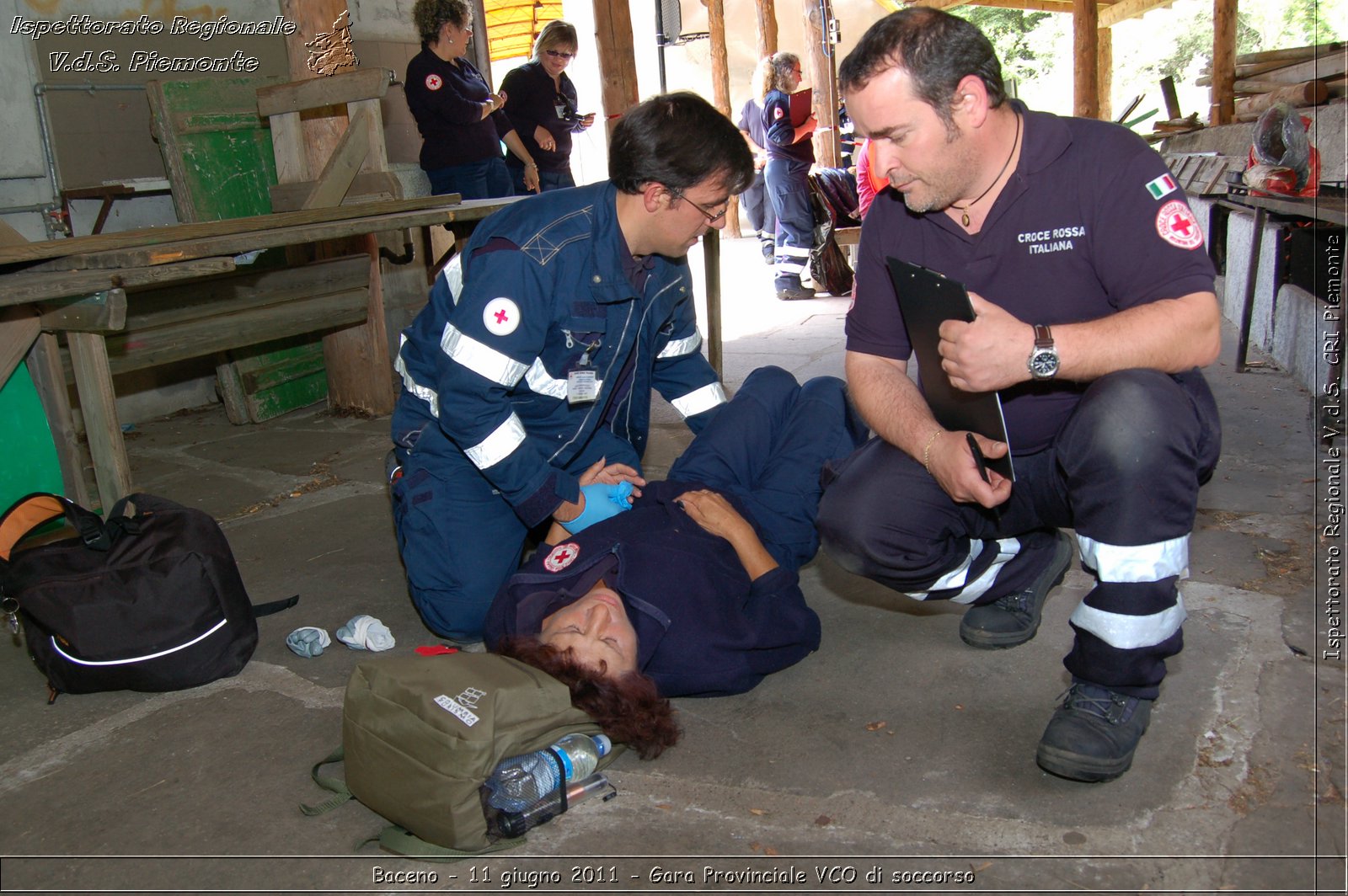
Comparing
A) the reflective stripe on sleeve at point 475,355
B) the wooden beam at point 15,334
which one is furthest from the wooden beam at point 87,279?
the reflective stripe on sleeve at point 475,355

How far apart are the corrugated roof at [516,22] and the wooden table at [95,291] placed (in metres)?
10.6

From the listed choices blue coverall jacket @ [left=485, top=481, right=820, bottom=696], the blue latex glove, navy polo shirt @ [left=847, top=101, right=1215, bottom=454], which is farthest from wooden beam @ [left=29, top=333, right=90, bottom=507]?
navy polo shirt @ [left=847, top=101, right=1215, bottom=454]

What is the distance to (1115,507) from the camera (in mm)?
1809

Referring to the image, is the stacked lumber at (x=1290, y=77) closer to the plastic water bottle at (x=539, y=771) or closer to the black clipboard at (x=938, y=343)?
the black clipboard at (x=938, y=343)

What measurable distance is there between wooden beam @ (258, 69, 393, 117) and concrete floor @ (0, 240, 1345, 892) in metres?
2.62

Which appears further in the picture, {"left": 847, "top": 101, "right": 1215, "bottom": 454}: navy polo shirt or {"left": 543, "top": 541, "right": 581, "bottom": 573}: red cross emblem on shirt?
{"left": 543, "top": 541, "right": 581, "bottom": 573}: red cross emblem on shirt

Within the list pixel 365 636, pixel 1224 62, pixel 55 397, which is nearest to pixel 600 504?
pixel 365 636

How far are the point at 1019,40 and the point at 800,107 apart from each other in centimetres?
1834

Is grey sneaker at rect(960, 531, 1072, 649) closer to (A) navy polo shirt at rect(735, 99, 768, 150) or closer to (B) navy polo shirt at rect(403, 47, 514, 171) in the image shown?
(B) navy polo shirt at rect(403, 47, 514, 171)

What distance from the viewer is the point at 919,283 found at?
196cm

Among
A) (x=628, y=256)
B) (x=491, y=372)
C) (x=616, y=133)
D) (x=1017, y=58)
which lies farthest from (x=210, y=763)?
(x=1017, y=58)

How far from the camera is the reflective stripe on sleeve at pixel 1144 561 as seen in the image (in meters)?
1.79

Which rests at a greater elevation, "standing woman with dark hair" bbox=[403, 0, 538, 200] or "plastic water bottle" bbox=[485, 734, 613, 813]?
"standing woman with dark hair" bbox=[403, 0, 538, 200]

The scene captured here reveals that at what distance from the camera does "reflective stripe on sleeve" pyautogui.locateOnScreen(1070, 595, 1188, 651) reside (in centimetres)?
182
